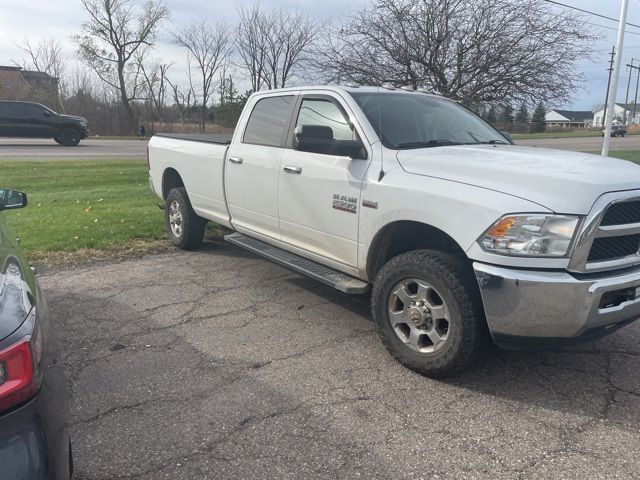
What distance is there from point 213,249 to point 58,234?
212cm

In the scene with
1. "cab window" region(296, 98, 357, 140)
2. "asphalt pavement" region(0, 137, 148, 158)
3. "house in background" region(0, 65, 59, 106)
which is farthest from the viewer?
"house in background" region(0, 65, 59, 106)

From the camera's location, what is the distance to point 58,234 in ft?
23.9

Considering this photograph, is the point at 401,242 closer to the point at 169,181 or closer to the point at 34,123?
the point at 169,181

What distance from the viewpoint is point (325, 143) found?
402 cm

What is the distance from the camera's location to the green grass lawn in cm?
713

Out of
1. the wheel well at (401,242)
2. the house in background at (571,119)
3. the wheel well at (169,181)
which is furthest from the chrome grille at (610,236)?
the house in background at (571,119)

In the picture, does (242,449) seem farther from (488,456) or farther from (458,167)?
(458,167)

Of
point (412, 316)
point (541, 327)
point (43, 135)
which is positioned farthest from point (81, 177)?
point (43, 135)

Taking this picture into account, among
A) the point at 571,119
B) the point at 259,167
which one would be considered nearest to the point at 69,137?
the point at 259,167

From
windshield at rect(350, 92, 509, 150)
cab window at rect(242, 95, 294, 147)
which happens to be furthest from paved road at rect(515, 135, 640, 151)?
cab window at rect(242, 95, 294, 147)

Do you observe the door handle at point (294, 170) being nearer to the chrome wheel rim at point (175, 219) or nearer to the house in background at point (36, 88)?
the chrome wheel rim at point (175, 219)

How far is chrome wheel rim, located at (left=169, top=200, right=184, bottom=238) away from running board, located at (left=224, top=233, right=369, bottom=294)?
1488 millimetres

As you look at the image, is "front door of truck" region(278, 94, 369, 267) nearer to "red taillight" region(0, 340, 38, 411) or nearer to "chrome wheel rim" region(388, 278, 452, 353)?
"chrome wheel rim" region(388, 278, 452, 353)

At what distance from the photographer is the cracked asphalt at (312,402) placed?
273cm
